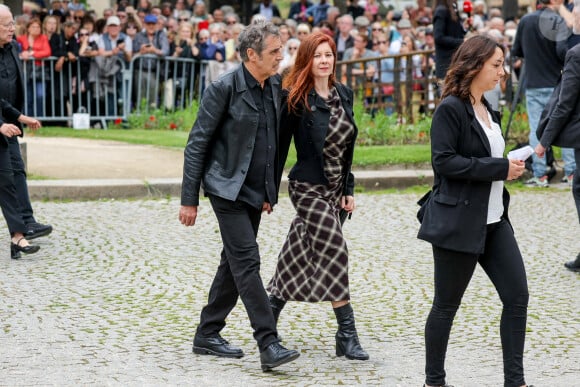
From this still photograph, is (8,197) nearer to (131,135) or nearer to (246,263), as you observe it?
(246,263)

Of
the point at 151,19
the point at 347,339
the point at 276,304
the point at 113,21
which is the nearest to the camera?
the point at 347,339

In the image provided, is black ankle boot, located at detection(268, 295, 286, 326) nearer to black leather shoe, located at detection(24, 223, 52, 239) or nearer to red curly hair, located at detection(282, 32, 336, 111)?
red curly hair, located at detection(282, 32, 336, 111)

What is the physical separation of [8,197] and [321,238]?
365 centimetres

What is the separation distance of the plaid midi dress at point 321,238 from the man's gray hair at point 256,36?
0.56m

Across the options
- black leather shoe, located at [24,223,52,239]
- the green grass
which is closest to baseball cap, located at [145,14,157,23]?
the green grass

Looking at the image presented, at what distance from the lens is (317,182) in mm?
6430

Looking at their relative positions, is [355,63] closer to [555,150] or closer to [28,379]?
[555,150]

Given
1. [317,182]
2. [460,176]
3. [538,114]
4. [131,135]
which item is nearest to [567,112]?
[317,182]

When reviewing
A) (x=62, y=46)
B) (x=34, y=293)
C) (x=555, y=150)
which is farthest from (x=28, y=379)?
(x=62, y=46)

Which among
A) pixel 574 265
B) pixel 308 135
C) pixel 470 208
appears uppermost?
pixel 308 135

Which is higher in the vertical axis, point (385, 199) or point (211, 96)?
point (211, 96)

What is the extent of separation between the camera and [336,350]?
6.38 meters

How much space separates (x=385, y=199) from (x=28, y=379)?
6.56 meters

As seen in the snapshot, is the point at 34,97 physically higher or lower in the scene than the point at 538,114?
lower
